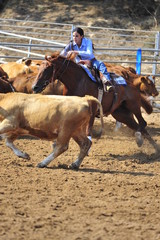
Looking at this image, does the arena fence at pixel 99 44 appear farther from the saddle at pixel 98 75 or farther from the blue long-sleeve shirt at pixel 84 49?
the blue long-sleeve shirt at pixel 84 49

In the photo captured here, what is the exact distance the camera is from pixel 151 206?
568cm

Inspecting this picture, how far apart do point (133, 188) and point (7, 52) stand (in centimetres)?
1203

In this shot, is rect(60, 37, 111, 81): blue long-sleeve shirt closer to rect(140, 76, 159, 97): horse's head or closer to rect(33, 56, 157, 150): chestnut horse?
rect(33, 56, 157, 150): chestnut horse

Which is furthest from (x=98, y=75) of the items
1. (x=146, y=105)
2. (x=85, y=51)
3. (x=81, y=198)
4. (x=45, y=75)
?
(x=81, y=198)

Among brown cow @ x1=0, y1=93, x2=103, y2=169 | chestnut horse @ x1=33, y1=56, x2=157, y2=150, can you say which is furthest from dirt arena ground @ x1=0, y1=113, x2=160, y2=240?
chestnut horse @ x1=33, y1=56, x2=157, y2=150

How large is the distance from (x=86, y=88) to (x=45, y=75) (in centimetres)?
77

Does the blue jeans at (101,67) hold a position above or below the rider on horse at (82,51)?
below

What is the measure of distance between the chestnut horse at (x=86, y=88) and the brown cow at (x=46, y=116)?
4.07 feet

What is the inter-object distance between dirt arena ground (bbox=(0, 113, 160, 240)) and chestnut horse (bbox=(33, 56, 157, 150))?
980 mm

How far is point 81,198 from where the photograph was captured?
5.80 metres

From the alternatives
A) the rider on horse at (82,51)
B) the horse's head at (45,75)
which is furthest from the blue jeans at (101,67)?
the horse's head at (45,75)

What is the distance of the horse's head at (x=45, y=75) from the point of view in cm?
841

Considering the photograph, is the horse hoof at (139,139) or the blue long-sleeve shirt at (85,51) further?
the horse hoof at (139,139)

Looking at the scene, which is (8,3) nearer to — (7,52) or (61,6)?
(61,6)
